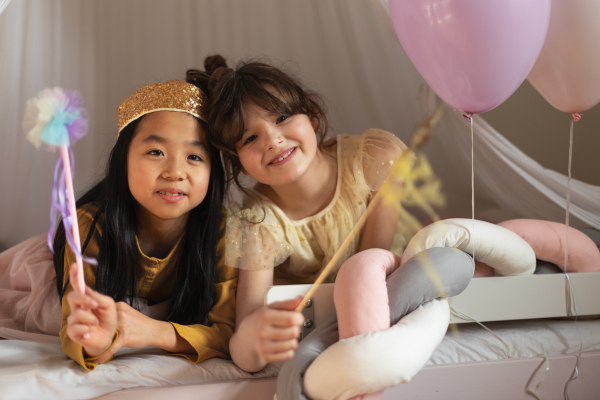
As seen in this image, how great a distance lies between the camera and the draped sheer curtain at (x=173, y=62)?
Answer: 1.96 m

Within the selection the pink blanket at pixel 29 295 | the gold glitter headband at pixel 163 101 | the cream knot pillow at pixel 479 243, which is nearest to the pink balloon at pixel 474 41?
the cream knot pillow at pixel 479 243

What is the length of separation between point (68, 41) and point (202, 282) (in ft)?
4.70

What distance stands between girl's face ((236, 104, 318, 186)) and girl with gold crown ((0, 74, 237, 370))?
0.11m

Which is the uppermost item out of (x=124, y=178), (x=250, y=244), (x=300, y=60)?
(x=300, y=60)

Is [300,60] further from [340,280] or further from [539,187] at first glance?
[340,280]

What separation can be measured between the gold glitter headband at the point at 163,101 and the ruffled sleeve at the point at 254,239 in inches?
11.2

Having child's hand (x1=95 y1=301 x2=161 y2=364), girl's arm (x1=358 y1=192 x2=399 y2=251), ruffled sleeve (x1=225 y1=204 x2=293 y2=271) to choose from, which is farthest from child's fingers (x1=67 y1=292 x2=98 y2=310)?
girl's arm (x1=358 y1=192 x2=399 y2=251)

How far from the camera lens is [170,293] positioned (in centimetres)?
134

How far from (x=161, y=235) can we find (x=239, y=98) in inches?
17.1

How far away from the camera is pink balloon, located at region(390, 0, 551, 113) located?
963 millimetres

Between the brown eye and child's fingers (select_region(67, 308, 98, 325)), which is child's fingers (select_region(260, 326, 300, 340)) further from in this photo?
the brown eye

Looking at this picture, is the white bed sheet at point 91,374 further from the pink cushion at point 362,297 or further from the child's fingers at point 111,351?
the pink cushion at point 362,297

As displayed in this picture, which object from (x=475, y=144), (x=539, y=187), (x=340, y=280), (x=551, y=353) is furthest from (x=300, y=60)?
(x=551, y=353)

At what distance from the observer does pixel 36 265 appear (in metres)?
1.43
